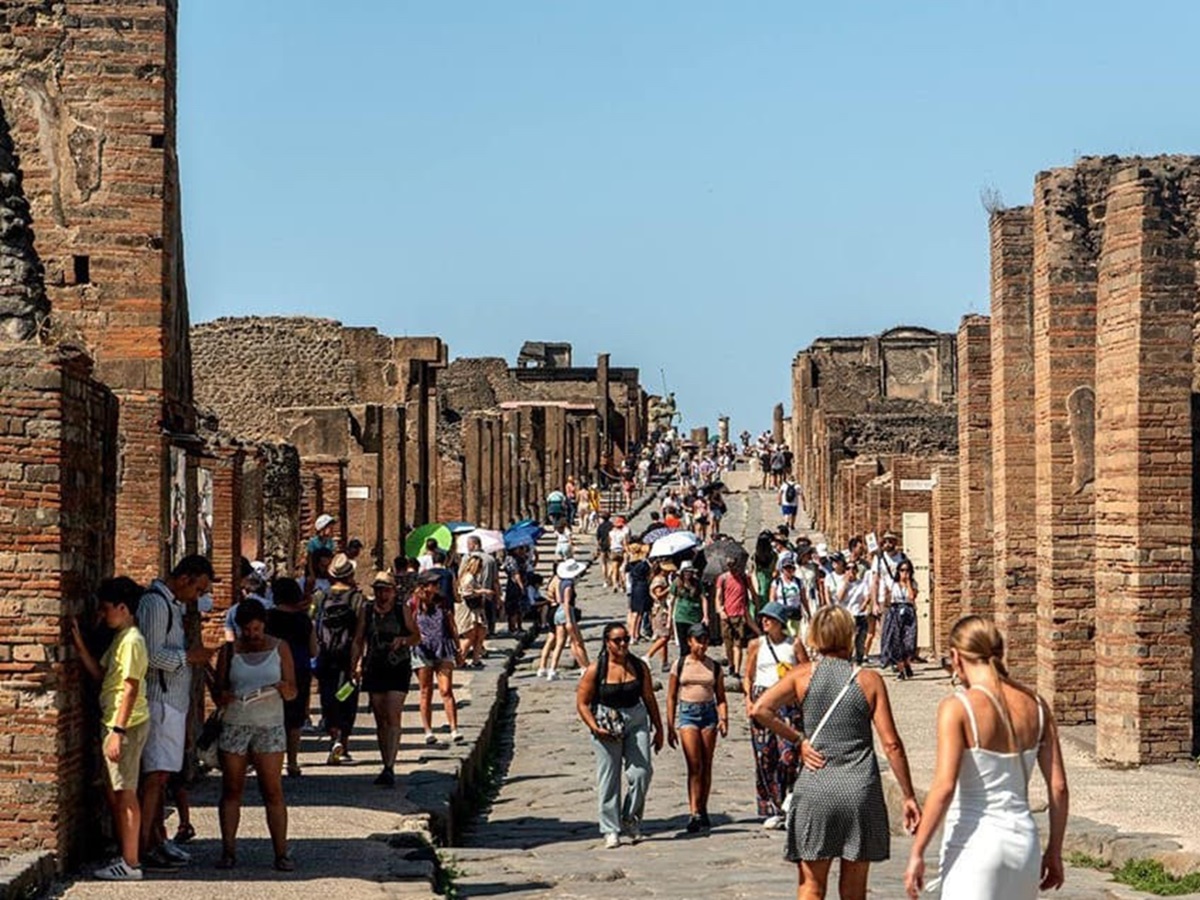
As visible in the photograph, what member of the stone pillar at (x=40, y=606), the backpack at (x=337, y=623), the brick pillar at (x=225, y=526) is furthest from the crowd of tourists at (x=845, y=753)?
the brick pillar at (x=225, y=526)

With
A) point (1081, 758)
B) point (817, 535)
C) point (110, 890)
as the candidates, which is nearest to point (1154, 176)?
point (1081, 758)

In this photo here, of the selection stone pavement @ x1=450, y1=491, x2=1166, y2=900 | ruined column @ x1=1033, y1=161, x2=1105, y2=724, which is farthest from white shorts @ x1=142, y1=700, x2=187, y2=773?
ruined column @ x1=1033, y1=161, x2=1105, y2=724

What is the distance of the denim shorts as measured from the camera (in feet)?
48.6

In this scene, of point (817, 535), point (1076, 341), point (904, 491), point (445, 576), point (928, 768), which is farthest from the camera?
point (817, 535)

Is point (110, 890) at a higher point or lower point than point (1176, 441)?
lower

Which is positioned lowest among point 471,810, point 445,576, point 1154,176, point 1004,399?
point 471,810

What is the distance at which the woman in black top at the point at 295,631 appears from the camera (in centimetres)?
1487

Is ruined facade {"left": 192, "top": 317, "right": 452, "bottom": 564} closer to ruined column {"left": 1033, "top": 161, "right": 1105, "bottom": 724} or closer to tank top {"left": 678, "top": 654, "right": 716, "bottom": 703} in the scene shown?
ruined column {"left": 1033, "top": 161, "right": 1105, "bottom": 724}

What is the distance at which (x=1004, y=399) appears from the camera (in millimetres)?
22391

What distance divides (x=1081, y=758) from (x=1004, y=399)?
17.4ft

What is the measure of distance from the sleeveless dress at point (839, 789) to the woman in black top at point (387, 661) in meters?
6.51

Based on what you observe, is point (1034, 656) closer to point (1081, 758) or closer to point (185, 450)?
point (1081, 758)

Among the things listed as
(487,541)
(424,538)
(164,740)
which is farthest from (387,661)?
(424,538)

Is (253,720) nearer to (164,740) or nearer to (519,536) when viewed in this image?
(164,740)
